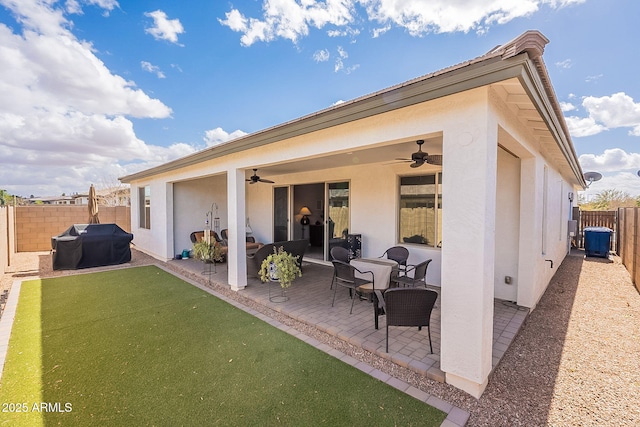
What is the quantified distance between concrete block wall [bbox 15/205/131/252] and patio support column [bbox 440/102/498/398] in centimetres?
1614

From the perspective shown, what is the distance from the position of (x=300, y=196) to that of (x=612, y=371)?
371 inches

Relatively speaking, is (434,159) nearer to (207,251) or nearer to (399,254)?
(399,254)

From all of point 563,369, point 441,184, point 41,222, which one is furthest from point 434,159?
point 41,222

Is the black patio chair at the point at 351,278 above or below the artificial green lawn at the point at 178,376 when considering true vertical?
above

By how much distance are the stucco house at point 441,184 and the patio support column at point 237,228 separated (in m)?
0.02

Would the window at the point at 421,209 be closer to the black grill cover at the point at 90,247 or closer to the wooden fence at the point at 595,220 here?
the black grill cover at the point at 90,247

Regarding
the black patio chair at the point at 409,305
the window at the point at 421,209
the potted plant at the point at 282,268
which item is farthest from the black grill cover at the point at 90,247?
the black patio chair at the point at 409,305

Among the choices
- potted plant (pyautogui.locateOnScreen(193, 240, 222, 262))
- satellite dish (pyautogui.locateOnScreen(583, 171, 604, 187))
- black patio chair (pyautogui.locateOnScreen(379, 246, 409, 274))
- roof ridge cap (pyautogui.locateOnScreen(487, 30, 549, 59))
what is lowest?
potted plant (pyautogui.locateOnScreen(193, 240, 222, 262))

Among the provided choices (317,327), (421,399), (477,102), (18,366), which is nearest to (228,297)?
(317,327)

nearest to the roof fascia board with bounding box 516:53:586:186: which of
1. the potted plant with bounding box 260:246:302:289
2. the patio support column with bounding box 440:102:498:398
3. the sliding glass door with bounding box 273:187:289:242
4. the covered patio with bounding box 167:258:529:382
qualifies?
the patio support column with bounding box 440:102:498:398

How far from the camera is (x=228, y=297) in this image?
5.96 m

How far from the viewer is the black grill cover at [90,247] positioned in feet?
27.6

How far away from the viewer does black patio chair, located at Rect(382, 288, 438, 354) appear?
10.6 ft

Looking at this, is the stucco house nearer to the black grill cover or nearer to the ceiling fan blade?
the ceiling fan blade
